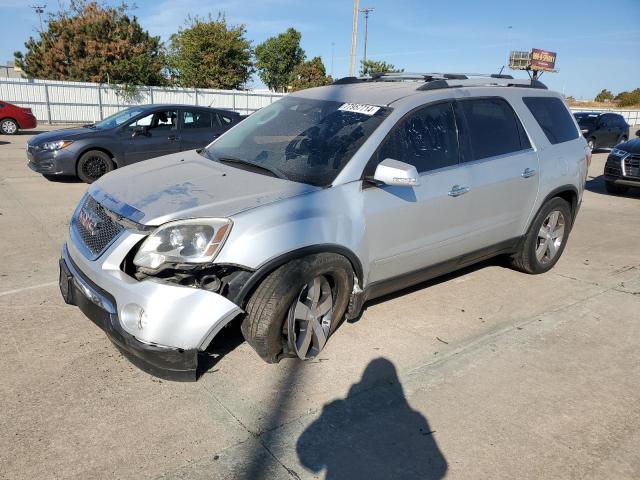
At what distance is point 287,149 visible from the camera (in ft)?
12.8

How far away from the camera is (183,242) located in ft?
9.64

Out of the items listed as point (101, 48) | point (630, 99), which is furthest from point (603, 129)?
point (630, 99)

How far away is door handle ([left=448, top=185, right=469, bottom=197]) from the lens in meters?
4.05

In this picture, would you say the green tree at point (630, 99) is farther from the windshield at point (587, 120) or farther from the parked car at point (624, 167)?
the parked car at point (624, 167)

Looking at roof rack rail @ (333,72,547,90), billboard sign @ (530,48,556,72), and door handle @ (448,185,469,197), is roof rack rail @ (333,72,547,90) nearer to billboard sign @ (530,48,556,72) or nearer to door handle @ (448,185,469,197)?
door handle @ (448,185,469,197)

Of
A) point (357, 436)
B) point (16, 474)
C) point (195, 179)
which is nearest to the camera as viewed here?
point (16, 474)

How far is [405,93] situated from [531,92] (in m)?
1.75

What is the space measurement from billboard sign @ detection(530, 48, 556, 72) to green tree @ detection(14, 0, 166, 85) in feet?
155

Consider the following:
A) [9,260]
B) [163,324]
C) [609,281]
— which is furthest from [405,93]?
[9,260]

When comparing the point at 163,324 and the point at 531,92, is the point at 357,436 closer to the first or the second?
the point at 163,324

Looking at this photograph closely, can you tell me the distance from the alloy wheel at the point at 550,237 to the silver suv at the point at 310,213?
0.64 feet

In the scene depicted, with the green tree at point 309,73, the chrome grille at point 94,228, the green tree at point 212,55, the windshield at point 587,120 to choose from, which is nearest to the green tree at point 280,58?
the green tree at point 309,73

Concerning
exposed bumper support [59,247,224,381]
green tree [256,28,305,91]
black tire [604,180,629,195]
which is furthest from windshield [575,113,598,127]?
green tree [256,28,305,91]

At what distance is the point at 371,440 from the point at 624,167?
32.4ft
